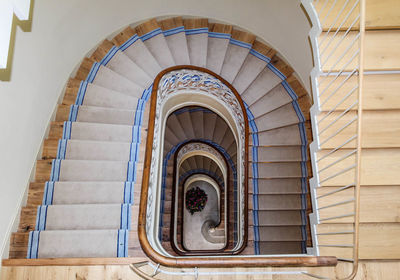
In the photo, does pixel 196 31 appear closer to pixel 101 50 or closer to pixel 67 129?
pixel 101 50

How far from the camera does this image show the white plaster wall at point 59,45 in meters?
2.98

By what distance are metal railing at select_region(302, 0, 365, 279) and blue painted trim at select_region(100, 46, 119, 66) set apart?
274cm

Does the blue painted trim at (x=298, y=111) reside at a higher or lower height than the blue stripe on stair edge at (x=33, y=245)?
higher

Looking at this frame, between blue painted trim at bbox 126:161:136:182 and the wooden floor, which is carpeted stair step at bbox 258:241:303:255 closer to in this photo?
the wooden floor

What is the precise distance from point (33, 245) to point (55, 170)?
85 centimetres

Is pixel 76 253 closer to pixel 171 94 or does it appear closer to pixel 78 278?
pixel 78 278

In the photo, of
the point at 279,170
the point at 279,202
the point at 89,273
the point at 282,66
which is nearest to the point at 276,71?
the point at 282,66

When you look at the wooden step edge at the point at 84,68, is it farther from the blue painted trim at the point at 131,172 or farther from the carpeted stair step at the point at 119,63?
the blue painted trim at the point at 131,172

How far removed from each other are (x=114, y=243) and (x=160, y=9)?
11.6ft

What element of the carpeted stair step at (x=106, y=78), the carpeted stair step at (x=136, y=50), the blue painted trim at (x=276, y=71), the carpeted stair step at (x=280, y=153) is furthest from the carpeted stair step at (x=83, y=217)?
the blue painted trim at (x=276, y=71)

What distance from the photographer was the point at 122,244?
313 centimetres

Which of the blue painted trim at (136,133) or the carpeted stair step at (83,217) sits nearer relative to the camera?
the carpeted stair step at (83,217)

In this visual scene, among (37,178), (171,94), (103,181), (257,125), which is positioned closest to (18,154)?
(37,178)

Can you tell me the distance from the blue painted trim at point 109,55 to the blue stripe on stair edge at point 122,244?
101 inches
